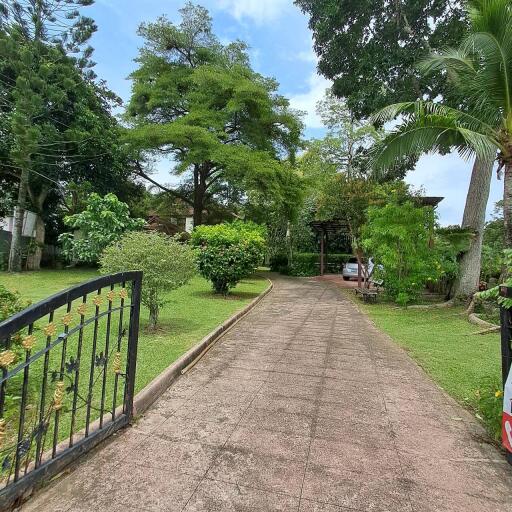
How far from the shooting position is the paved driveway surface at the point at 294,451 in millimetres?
2301

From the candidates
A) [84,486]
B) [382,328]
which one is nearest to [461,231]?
[382,328]

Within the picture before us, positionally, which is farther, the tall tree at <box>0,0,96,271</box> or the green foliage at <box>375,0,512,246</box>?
the tall tree at <box>0,0,96,271</box>

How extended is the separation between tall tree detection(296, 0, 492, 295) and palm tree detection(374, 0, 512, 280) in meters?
4.53

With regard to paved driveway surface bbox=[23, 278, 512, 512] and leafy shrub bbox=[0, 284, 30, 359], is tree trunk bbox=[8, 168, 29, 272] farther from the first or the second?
paved driveway surface bbox=[23, 278, 512, 512]

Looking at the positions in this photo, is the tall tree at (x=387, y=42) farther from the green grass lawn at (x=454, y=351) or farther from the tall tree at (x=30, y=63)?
the tall tree at (x=30, y=63)

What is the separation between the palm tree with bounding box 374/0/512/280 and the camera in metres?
6.54

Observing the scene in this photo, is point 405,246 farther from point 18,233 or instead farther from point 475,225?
point 18,233

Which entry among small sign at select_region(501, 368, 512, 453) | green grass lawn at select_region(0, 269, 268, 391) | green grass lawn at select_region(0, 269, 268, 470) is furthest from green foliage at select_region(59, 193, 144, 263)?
small sign at select_region(501, 368, 512, 453)

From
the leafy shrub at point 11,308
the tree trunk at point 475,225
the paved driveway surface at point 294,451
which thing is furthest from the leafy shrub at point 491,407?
the tree trunk at point 475,225

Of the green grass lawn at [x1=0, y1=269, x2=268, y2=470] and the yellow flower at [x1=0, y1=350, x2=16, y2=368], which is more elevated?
the yellow flower at [x1=0, y1=350, x2=16, y2=368]

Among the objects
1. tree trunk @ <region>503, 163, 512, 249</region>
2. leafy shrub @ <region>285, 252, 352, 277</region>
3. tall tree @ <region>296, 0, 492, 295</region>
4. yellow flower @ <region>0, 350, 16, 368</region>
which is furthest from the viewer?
leafy shrub @ <region>285, 252, 352, 277</region>

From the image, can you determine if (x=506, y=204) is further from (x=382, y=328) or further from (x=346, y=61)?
(x=346, y=61)

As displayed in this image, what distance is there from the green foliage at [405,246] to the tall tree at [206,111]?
833cm

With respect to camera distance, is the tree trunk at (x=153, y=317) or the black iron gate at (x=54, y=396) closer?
the black iron gate at (x=54, y=396)
